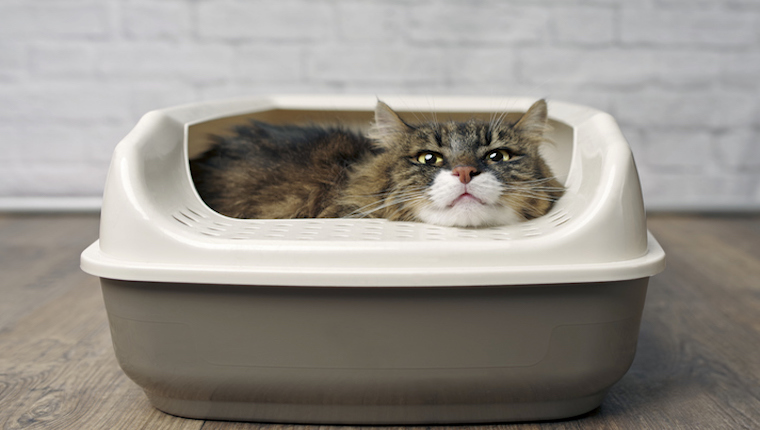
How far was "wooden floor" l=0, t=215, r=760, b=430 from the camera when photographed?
0.91 meters

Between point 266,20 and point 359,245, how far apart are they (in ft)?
4.93

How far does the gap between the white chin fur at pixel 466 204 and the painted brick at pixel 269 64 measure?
1.28 metres

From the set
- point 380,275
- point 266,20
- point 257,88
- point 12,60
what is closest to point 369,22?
point 266,20

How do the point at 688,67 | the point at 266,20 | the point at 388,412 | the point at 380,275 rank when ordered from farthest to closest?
1. the point at 688,67
2. the point at 266,20
3. the point at 388,412
4. the point at 380,275

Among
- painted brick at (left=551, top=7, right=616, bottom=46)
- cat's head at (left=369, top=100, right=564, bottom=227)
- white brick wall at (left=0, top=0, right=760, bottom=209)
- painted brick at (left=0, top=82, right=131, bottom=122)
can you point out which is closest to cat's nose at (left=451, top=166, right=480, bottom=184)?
cat's head at (left=369, top=100, right=564, bottom=227)

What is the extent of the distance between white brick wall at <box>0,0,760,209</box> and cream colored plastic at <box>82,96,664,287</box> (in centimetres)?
123

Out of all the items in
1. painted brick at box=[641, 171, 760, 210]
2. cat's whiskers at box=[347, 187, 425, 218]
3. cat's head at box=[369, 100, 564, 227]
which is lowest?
painted brick at box=[641, 171, 760, 210]

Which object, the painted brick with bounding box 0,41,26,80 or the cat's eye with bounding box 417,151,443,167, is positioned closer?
the cat's eye with bounding box 417,151,443,167

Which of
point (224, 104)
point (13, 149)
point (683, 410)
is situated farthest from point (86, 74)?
point (683, 410)

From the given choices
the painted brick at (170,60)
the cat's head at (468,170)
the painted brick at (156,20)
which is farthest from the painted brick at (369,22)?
the cat's head at (468,170)

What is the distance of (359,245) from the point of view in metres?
0.78

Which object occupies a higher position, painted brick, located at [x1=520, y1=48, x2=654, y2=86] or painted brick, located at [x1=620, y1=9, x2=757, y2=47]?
painted brick, located at [x1=620, y1=9, x2=757, y2=47]

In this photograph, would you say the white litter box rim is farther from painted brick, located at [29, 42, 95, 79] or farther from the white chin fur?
painted brick, located at [29, 42, 95, 79]

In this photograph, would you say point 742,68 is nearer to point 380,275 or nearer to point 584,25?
point 584,25
